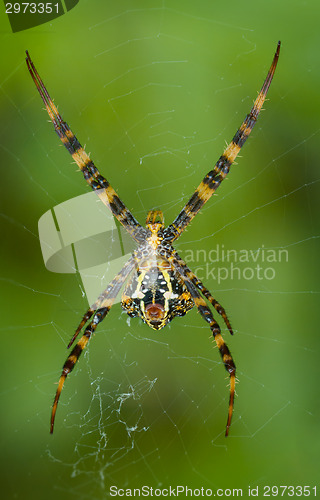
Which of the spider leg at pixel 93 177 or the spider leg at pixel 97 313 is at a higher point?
the spider leg at pixel 93 177

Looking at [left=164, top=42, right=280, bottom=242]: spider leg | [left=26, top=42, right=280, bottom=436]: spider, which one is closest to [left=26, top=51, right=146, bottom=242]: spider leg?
[left=26, top=42, right=280, bottom=436]: spider

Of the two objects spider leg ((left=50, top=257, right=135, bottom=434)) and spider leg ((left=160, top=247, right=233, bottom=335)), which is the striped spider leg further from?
spider leg ((left=50, top=257, right=135, bottom=434))

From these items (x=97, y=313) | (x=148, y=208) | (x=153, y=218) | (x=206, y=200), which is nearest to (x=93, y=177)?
(x=153, y=218)

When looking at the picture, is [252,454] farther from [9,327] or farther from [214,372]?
[9,327]

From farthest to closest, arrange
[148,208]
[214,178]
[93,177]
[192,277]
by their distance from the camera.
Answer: [148,208] → [192,277] → [214,178] → [93,177]

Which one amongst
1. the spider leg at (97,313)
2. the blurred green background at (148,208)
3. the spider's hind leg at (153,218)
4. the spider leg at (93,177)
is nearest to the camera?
the spider leg at (93,177)

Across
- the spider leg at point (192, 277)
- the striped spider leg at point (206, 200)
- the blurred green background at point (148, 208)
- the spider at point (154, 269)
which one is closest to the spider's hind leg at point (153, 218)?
the spider at point (154, 269)

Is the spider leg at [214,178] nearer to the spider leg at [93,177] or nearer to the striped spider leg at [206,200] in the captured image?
the striped spider leg at [206,200]

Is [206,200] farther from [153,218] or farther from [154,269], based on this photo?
[154,269]
